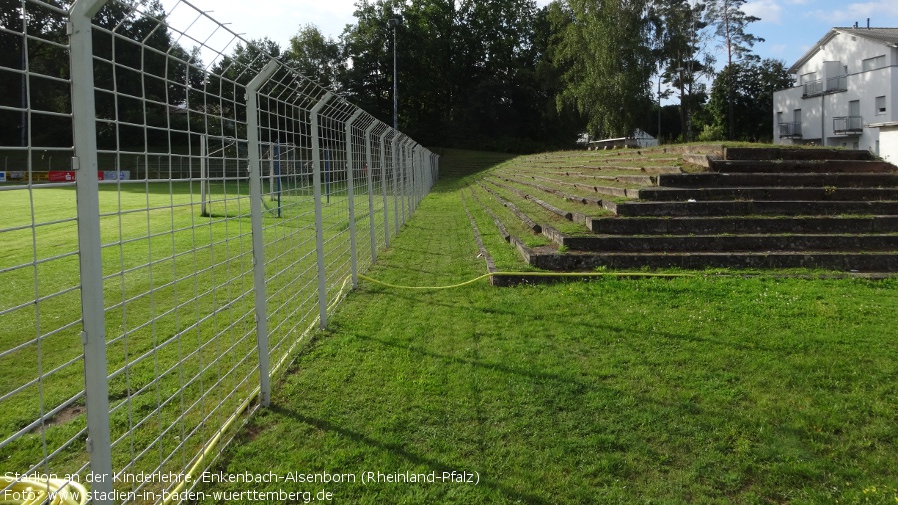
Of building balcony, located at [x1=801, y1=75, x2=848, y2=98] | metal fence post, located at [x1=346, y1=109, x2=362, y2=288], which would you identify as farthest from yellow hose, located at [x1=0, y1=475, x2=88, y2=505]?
building balcony, located at [x1=801, y1=75, x2=848, y2=98]

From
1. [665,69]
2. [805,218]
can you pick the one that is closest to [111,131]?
[805,218]

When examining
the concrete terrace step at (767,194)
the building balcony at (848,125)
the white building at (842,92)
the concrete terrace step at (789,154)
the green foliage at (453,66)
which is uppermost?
Answer: the green foliage at (453,66)

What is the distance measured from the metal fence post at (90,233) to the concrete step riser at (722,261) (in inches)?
245

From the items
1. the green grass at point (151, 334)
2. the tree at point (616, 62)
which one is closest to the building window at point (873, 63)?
the tree at point (616, 62)

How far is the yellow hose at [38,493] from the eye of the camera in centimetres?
204

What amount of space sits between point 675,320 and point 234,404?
401cm

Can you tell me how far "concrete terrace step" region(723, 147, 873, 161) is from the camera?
36.1 feet

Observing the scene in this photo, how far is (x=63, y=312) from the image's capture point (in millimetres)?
6129

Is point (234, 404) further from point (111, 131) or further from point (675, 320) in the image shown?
point (675, 320)

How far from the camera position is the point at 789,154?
11.3 meters

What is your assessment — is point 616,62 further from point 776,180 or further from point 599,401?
point 599,401

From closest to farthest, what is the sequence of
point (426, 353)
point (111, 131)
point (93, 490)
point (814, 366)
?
point (93, 490) < point (111, 131) < point (814, 366) < point (426, 353)

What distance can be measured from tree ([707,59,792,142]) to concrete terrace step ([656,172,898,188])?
30975 millimetres

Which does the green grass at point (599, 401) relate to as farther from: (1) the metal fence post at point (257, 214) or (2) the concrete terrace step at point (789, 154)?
(2) the concrete terrace step at point (789, 154)
